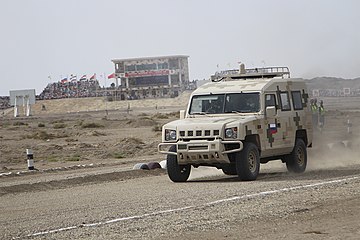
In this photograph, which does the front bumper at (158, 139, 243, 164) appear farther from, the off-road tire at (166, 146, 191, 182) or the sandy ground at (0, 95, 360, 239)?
the sandy ground at (0, 95, 360, 239)

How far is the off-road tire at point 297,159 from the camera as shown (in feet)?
69.6

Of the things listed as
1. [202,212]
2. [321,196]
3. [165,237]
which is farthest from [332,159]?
[165,237]

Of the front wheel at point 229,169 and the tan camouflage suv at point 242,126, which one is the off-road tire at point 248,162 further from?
the front wheel at point 229,169

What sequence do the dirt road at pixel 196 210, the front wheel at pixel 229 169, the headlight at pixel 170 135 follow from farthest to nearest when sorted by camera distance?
the front wheel at pixel 229 169 < the headlight at pixel 170 135 < the dirt road at pixel 196 210

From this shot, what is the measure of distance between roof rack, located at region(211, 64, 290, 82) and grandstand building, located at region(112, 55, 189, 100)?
133 m

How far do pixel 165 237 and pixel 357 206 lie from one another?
3781 mm

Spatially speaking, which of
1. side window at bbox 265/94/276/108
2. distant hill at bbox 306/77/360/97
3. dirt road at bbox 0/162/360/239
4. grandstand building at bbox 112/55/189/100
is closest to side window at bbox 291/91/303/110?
side window at bbox 265/94/276/108

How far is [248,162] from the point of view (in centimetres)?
1895

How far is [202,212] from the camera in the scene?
13625mm

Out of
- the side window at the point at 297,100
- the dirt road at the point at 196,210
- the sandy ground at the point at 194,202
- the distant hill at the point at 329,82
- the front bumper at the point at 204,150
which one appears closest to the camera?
the dirt road at the point at 196,210

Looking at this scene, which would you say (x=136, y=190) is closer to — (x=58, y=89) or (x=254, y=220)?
(x=254, y=220)

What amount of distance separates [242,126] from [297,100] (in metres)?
3.34

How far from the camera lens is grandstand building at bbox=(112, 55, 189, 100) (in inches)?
6186

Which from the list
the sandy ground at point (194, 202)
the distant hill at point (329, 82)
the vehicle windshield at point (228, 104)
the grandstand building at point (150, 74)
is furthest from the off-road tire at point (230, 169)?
the grandstand building at point (150, 74)
